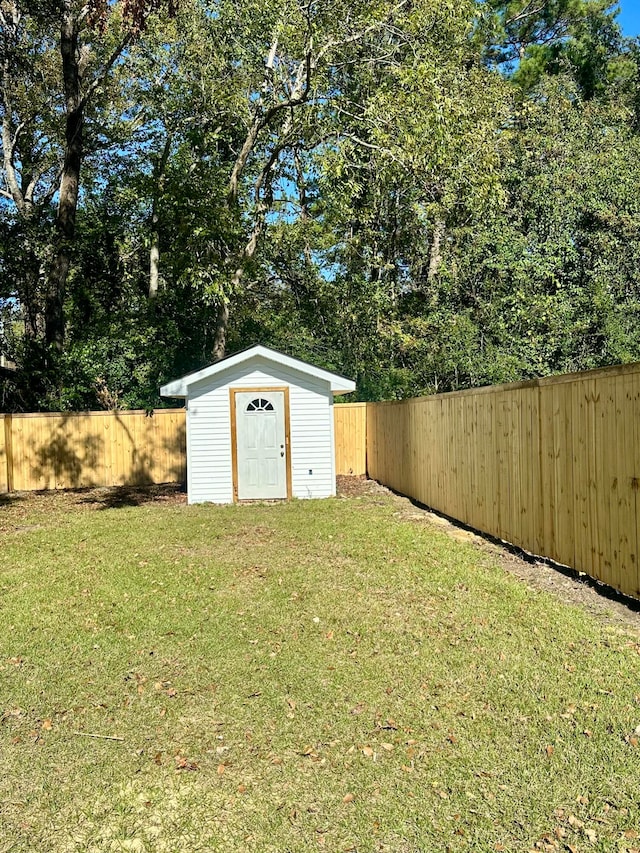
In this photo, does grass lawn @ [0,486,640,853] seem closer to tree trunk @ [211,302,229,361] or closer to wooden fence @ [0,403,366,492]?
wooden fence @ [0,403,366,492]

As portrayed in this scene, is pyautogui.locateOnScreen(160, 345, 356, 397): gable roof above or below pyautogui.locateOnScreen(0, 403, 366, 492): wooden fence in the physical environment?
above

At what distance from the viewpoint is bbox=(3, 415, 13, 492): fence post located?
1584cm

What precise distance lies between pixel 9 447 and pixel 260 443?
278 inches

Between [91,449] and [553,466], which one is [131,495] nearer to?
[91,449]

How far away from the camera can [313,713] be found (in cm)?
383

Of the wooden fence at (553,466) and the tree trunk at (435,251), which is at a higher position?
the tree trunk at (435,251)

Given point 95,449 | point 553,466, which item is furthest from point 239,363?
point 553,466

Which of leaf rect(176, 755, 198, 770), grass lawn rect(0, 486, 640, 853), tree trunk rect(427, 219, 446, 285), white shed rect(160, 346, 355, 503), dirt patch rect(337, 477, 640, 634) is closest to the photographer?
grass lawn rect(0, 486, 640, 853)

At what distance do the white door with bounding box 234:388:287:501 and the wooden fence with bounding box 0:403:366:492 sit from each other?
4725 mm

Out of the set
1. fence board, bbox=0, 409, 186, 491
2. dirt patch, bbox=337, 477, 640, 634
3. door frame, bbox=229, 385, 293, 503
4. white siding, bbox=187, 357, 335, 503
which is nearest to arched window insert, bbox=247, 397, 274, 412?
door frame, bbox=229, 385, 293, 503

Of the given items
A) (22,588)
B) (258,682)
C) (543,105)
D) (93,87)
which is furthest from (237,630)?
(543,105)

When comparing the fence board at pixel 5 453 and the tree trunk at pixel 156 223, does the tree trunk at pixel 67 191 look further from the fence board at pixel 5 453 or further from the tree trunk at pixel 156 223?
the tree trunk at pixel 156 223

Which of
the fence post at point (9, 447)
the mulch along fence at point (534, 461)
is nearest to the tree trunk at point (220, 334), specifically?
the mulch along fence at point (534, 461)

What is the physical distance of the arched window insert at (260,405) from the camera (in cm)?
1269
